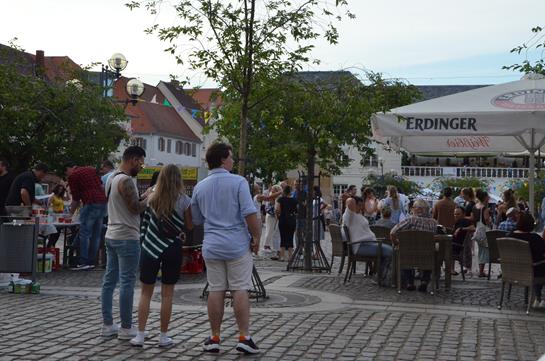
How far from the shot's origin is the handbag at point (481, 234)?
1523 cm

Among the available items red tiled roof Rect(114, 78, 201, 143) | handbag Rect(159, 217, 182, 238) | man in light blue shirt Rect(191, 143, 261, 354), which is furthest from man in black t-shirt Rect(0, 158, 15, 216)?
red tiled roof Rect(114, 78, 201, 143)

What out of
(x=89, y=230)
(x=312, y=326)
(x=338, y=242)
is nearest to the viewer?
(x=312, y=326)

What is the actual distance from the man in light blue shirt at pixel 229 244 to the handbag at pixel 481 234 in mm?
8643

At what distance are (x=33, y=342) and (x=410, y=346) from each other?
3273mm

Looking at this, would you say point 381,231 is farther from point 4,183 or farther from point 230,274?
point 230,274

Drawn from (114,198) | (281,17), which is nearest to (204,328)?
(114,198)

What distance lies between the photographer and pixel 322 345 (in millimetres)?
7809

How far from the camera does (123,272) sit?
308 inches

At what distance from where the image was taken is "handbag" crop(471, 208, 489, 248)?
1523 cm

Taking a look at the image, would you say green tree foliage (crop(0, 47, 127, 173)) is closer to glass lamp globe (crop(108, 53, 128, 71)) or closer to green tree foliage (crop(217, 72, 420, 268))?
glass lamp globe (crop(108, 53, 128, 71))

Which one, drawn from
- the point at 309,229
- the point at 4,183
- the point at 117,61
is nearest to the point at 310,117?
the point at 309,229

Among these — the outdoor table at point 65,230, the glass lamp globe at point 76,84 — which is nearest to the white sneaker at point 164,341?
the outdoor table at point 65,230

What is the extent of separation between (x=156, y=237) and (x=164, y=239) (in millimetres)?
71

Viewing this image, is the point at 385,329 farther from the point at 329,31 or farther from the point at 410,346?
the point at 329,31
